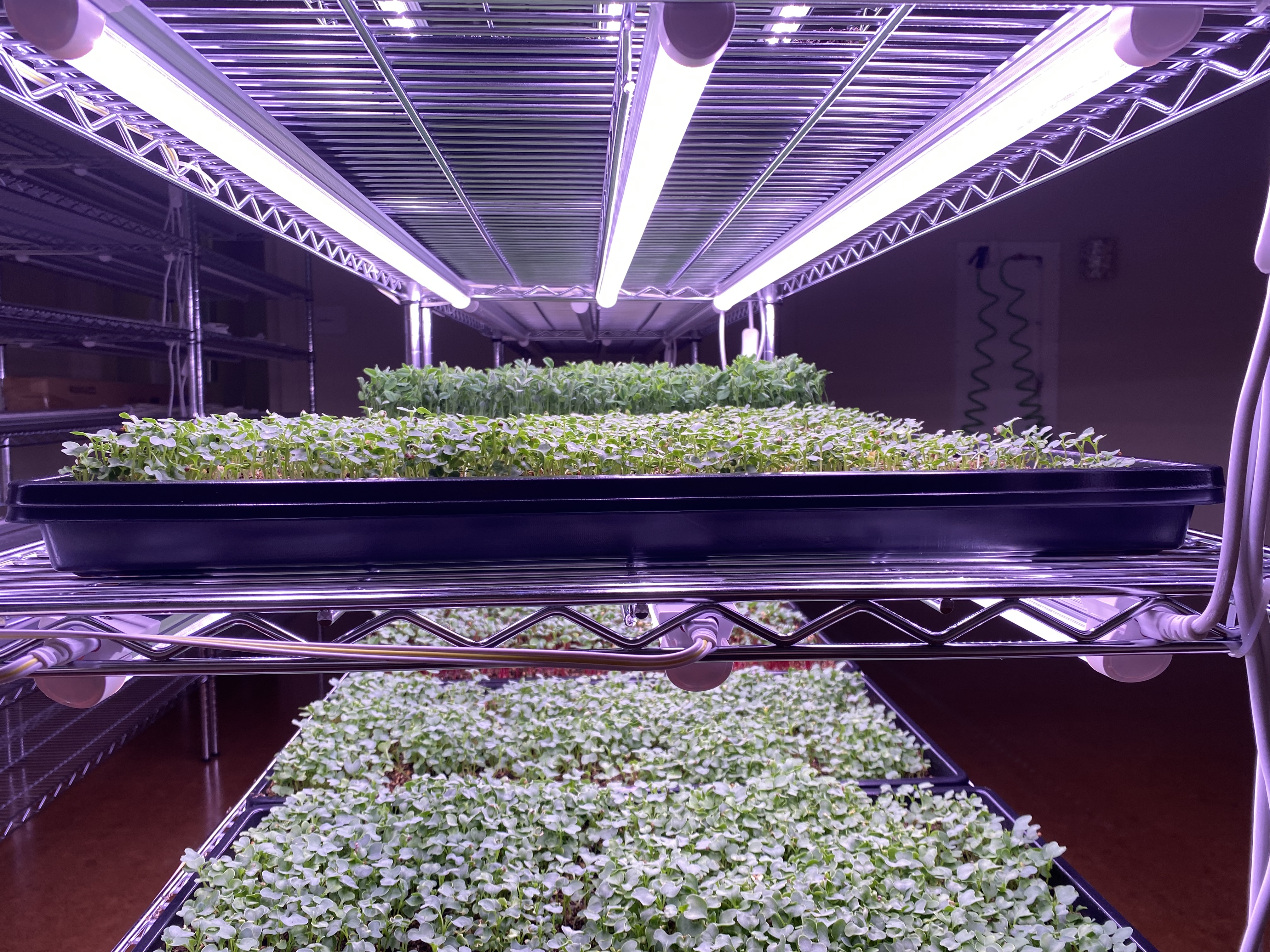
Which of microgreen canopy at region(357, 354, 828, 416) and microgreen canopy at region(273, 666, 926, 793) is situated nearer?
microgreen canopy at region(273, 666, 926, 793)

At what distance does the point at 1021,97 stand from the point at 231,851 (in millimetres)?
1848

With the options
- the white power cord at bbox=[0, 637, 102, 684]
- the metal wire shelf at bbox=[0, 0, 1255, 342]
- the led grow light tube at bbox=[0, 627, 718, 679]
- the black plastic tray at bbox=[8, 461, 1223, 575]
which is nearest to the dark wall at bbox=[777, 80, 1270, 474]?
the metal wire shelf at bbox=[0, 0, 1255, 342]

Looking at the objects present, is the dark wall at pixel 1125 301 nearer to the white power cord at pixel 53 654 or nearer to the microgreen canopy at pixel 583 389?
the microgreen canopy at pixel 583 389

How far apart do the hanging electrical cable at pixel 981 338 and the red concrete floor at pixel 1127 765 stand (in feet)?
5.29

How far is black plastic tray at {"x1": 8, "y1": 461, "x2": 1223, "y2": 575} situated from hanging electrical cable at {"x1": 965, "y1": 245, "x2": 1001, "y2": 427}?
3.79 meters

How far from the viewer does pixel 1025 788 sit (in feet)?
7.77

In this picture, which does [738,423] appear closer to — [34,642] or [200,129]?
[200,129]

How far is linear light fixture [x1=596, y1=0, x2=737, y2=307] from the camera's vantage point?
0.67 meters

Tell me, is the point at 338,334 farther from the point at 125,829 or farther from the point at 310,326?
the point at 125,829

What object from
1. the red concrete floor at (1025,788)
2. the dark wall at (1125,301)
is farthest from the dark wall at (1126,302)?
the red concrete floor at (1025,788)

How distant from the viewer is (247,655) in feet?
2.55

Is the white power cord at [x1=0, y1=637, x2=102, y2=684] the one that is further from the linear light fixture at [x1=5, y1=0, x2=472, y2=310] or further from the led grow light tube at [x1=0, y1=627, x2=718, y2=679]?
the linear light fixture at [x1=5, y1=0, x2=472, y2=310]

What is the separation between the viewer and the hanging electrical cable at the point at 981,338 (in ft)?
14.4

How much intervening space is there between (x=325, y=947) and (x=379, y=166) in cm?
135
